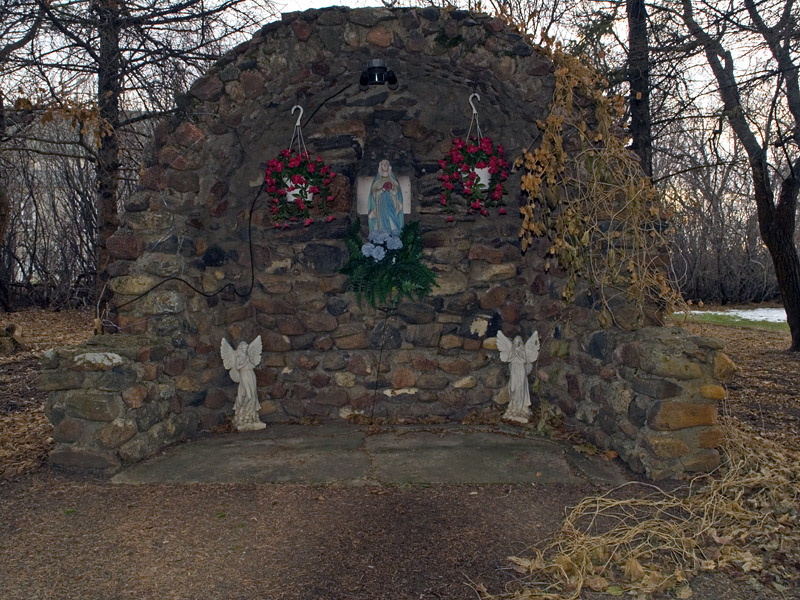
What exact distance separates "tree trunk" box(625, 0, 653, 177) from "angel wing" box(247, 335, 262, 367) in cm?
450

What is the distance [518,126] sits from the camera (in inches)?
208

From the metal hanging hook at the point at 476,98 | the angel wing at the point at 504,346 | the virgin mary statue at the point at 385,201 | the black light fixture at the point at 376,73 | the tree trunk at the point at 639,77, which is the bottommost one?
the angel wing at the point at 504,346

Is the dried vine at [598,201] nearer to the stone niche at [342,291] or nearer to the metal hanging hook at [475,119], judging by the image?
the stone niche at [342,291]

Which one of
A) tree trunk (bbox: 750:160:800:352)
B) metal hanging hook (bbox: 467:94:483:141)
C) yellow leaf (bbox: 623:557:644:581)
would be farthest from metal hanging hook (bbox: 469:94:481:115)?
tree trunk (bbox: 750:160:800:352)

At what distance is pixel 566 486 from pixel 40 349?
7913 millimetres

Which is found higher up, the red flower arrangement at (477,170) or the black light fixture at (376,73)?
the black light fixture at (376,73)

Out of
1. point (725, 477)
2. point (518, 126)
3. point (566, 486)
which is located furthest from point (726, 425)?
point (518, 126)

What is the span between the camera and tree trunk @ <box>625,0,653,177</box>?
6961 millimetres

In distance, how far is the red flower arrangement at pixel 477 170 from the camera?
A: 205 inches

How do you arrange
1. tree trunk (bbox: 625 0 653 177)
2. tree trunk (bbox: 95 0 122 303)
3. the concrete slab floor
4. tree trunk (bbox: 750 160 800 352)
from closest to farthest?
the concrete slab floor → tree trunk (bbox: 625 0 653 177) → tree trunk (bbox: 95 0 122 303) → tree trunk (bbox: 750 160 800 352)

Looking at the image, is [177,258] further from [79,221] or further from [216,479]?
[79,221]

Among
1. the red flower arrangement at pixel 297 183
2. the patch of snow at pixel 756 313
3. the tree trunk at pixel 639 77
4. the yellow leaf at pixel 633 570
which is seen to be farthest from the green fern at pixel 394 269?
the patch of snow at pixel 756 313

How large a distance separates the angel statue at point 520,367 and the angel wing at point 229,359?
2188mm

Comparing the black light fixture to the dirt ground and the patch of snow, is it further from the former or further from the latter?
the patch of snow
